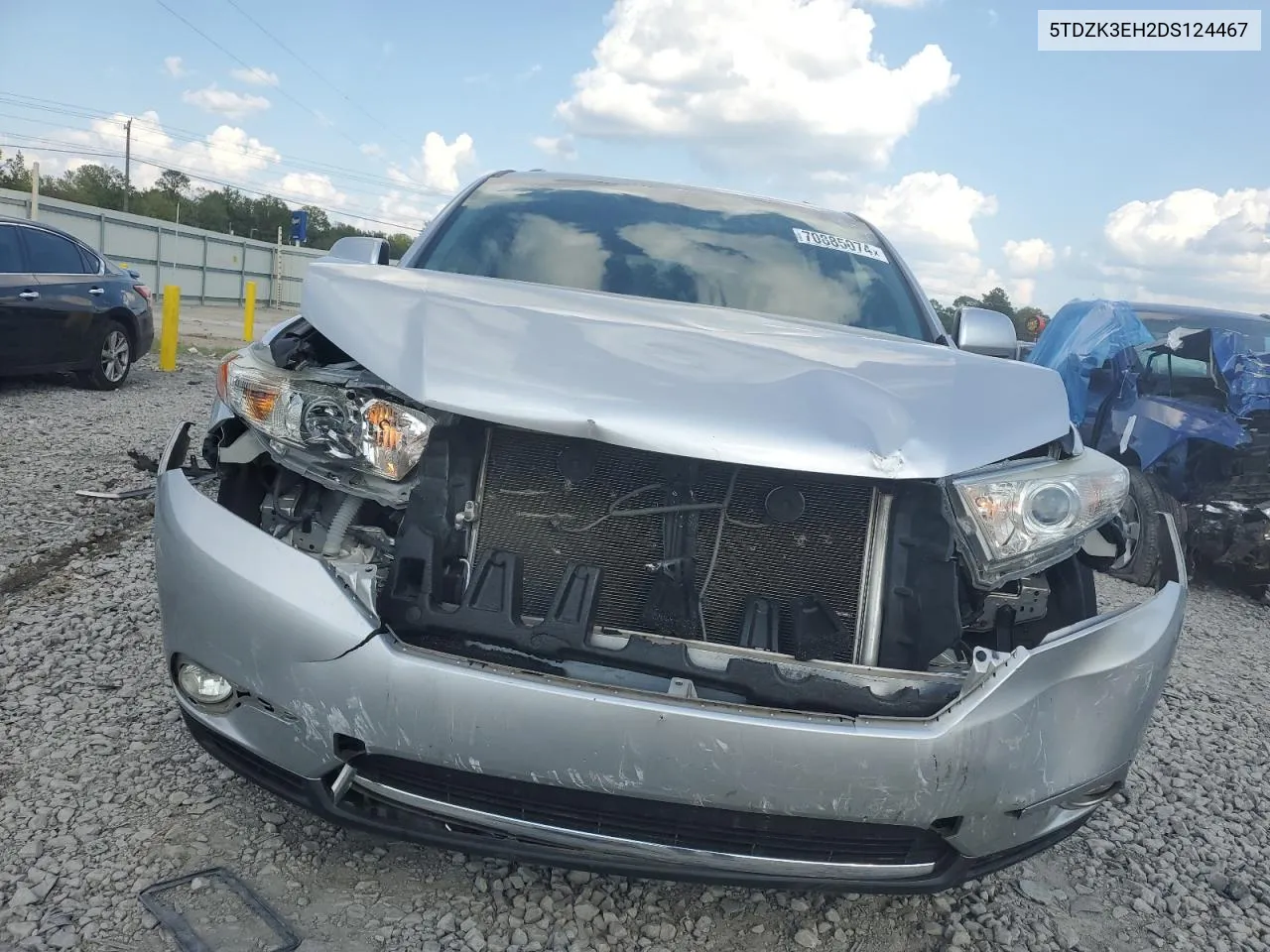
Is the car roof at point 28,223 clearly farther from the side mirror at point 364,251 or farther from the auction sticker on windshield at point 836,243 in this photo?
the auction sticker on windshield at point 836,243

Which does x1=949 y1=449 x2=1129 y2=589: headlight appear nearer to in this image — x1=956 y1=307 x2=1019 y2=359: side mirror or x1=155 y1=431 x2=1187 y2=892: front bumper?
x1=155 y1=431 x2=1187 y2=892: front bumper

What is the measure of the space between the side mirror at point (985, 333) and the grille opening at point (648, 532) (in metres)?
1.49

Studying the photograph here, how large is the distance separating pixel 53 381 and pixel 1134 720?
9.99m

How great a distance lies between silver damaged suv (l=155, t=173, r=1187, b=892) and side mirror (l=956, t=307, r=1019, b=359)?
0.94 meters

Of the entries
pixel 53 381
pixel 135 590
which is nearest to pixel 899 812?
pixel 135 590

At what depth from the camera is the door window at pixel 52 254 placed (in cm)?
839

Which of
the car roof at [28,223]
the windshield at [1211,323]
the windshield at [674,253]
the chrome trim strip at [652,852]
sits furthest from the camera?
the car roof at [28,223]

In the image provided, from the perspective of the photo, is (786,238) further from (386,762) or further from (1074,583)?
(386,762)

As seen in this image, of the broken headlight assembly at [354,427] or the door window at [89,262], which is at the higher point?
the broken headlight assembly at [354,427]

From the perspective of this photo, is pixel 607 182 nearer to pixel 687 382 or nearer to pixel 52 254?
pixel 687 382

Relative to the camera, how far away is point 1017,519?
2.05 m

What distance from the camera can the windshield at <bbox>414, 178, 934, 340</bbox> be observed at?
3.22 m

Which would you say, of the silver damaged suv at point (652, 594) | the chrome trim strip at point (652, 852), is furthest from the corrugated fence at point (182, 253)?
the chrome trim strip at point (652, 852)

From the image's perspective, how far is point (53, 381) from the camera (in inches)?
373
